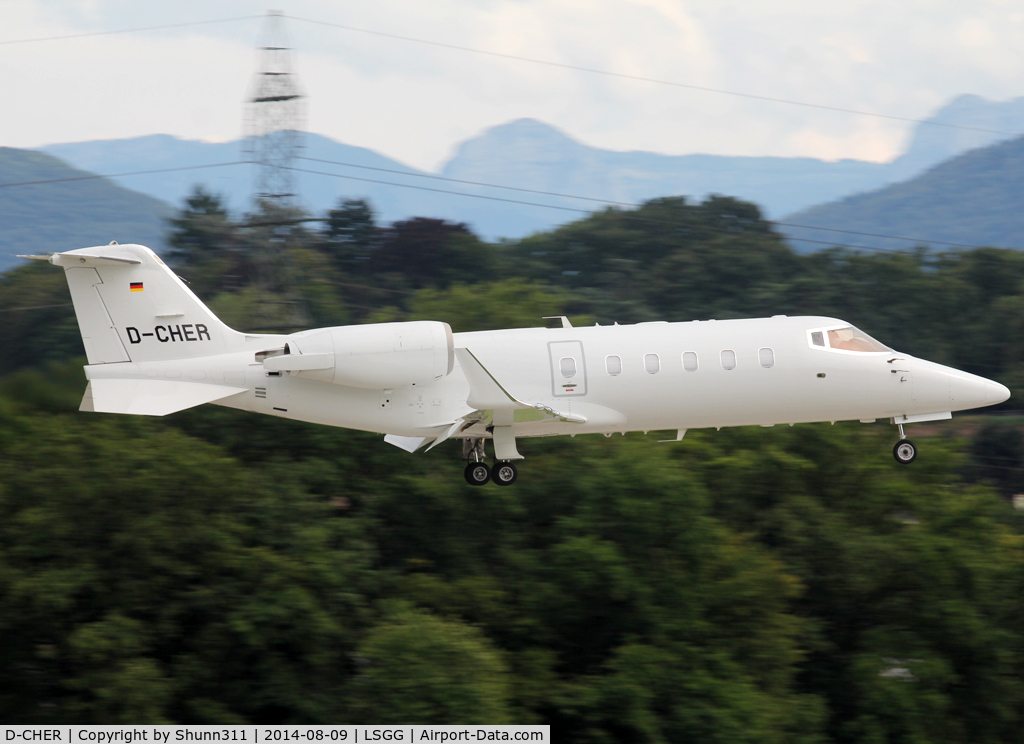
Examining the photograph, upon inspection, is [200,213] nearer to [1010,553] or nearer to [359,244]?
[359,244]

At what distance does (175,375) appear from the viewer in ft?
65.4

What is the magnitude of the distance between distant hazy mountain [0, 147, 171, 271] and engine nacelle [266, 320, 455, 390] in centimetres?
9562

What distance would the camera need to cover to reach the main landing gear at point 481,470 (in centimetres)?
2048

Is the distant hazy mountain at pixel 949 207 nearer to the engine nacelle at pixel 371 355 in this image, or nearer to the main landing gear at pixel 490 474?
the main landing gear at pixel 490 474

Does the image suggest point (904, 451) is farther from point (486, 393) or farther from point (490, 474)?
point (486, 393)

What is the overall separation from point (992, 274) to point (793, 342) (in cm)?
5740

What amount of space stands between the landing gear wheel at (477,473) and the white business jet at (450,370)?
0.03 metres

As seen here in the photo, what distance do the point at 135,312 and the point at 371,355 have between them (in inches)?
185

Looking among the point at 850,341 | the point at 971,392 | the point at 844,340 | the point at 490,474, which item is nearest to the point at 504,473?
the point at 490,474

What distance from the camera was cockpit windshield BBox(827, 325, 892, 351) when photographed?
68.2 ft

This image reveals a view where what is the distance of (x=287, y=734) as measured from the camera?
21.4 m

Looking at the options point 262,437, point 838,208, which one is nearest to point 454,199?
point 838,208

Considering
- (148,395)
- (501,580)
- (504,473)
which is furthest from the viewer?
(501,580)

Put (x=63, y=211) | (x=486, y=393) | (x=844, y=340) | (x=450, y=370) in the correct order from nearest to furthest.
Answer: (x=486, y=393) < (x=450, y=370) < (x=844, y=340) < (x=63, y=211)
